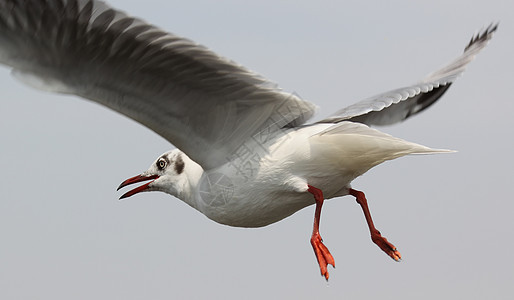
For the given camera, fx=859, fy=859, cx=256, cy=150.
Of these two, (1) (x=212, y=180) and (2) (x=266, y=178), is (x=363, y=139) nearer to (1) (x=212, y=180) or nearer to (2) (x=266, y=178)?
(2) (x=266, y=178)

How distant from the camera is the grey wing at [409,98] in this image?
239 inches

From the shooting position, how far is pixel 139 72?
16.9ft

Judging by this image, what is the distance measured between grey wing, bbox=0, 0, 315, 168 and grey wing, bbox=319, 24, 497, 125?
498mm

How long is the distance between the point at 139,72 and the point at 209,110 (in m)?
0.65

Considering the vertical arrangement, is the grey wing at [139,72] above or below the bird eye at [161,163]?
above

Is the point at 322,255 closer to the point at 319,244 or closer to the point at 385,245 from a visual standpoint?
the point at 319,244

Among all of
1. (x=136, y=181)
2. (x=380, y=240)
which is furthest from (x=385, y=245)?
(x=136, y=181)

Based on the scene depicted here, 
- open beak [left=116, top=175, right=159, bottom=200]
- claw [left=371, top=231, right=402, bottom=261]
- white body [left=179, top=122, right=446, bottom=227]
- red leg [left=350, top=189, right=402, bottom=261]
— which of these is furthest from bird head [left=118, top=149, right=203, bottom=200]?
claw [left=371, top=231, right=402, bottom=261]

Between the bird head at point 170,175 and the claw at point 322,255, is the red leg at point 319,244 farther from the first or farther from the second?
the bird head at point 170,175

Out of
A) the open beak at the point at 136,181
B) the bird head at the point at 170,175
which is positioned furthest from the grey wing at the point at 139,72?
the open beak at the point at 136,181

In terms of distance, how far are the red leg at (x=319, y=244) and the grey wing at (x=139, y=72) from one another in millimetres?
547

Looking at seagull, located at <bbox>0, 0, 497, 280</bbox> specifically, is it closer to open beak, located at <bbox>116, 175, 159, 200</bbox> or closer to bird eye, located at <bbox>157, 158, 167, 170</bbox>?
bird eye, located at <bbox>157, 158, 167, 170</bbox>

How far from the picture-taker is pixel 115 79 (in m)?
5.16

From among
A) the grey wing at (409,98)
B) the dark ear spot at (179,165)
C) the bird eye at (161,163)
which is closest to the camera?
the grey wing at (409,98)
